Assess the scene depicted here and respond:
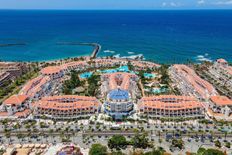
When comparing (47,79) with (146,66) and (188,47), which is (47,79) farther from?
(188,47)

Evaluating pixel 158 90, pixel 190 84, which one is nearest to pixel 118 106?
pixel 158 90

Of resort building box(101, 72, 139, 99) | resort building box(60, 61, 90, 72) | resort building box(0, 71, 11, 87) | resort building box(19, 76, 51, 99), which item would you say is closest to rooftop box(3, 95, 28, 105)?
resort building box(19, 76, 51, 99)

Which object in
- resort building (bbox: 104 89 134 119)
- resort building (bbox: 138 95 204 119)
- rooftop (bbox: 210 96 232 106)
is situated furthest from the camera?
rooftop (bbox: 210 96 232 106)

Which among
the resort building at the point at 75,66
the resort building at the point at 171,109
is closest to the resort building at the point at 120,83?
the resort building at the point at 171,109

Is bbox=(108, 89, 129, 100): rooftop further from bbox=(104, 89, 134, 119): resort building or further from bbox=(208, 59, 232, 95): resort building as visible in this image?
bbox=(208, 59, 232, 95): resort building

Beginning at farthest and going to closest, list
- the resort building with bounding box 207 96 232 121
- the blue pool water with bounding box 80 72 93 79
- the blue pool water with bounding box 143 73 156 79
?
1. the blue pool water with bounding box 80 72 93 79
2. the blue pool water with bounding box 143 73 156 79
3. the resort building with bounding box 207 96 232 121

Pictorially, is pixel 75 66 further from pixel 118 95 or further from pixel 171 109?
pixel 171 109
